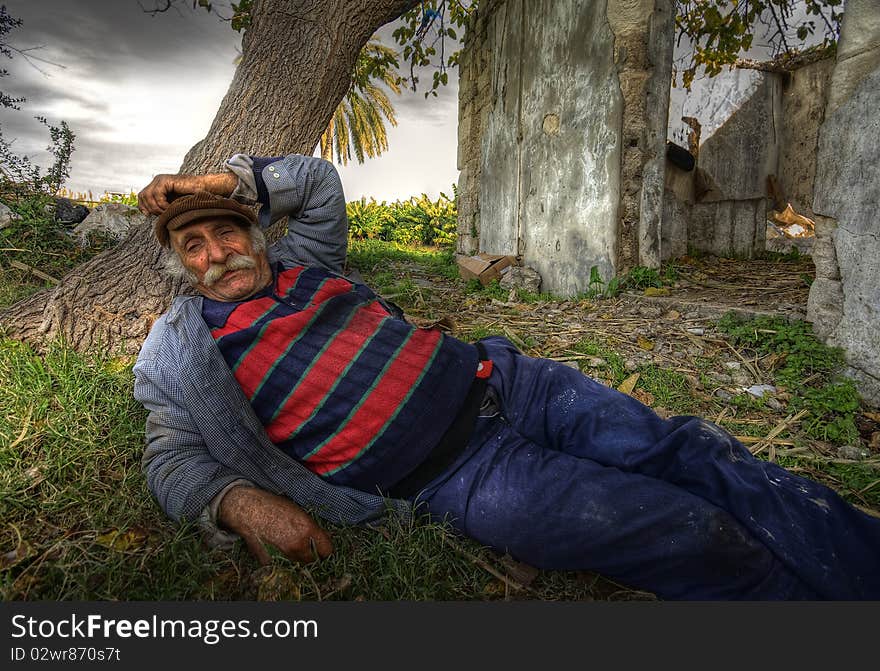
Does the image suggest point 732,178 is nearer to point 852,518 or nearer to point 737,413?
point 737,413

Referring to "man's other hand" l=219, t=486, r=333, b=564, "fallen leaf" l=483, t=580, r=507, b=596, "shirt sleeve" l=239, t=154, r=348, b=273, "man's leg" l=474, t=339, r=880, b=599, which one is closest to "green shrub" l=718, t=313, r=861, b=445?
"man's leg" l=474, t=339, r=880, b=599

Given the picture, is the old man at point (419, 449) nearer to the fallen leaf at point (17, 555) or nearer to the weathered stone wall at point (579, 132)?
the fallen leaf at point (17, 555)

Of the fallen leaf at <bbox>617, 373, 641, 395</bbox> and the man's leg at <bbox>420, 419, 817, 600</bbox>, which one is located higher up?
the fallen leaf at <bbox>617, 373, 641, 395</bbox>

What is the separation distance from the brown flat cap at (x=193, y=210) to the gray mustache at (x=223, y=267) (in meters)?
0.19

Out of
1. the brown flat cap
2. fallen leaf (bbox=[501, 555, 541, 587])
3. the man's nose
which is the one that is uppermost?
the brown flat cap

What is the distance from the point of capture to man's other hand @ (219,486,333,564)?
149cm

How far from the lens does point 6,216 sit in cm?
448

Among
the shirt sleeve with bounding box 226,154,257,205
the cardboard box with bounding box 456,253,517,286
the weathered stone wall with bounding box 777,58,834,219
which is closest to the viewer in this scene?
the shirt sleeve with bounding box 226,154,257,205

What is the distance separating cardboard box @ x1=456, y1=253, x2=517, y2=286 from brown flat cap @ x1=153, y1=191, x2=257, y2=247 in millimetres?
3654

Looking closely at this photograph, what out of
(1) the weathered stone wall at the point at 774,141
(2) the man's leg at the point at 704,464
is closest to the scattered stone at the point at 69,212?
(2) the man's leg at the point at 704,464

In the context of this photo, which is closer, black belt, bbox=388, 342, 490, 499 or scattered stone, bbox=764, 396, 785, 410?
black belt, bbox=388, 342, 490, 499

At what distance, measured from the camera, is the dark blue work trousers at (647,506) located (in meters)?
1.33

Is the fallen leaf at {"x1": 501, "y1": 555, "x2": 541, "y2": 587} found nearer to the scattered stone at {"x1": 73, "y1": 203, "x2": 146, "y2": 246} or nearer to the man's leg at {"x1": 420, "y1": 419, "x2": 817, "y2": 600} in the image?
the man's leg at {"x1": 420, "y1": 419, "x2": 817, "y2": 600}

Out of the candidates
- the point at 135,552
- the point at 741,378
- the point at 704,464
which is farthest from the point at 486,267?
the point at 135,552
